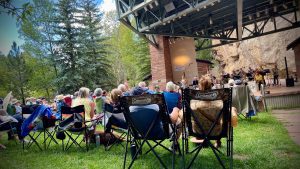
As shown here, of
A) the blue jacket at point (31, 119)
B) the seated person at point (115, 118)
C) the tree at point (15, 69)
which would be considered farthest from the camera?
the blue jacket at point (31, 119)

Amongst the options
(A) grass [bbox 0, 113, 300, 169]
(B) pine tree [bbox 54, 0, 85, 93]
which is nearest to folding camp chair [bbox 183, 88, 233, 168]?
(A) grass [bbox 0, 113, 300, 169]

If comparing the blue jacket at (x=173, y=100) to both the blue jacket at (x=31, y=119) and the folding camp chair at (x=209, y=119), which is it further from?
the blue jacket at (x=31, y=119)

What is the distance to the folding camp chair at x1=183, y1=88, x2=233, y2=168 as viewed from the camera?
2.63 meters

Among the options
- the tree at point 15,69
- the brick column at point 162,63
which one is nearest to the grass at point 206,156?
the tree at point 15,69

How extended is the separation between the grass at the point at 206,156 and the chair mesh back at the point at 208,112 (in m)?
0.47

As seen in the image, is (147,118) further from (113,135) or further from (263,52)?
(263,52)

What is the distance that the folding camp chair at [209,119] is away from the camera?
2.63 metres

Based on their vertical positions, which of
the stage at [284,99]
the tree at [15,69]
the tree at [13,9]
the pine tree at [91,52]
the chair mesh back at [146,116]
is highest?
the pine tree at [91,52]

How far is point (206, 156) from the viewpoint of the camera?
335 cm

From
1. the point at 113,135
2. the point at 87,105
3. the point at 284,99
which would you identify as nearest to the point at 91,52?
the point at 284,99

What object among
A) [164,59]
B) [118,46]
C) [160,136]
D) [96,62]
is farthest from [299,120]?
[118,46]

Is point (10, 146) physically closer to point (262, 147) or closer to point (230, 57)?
point (262, 147)

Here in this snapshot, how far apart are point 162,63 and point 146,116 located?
743 cm

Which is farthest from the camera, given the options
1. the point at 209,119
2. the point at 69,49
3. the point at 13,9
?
the point at 69,49
